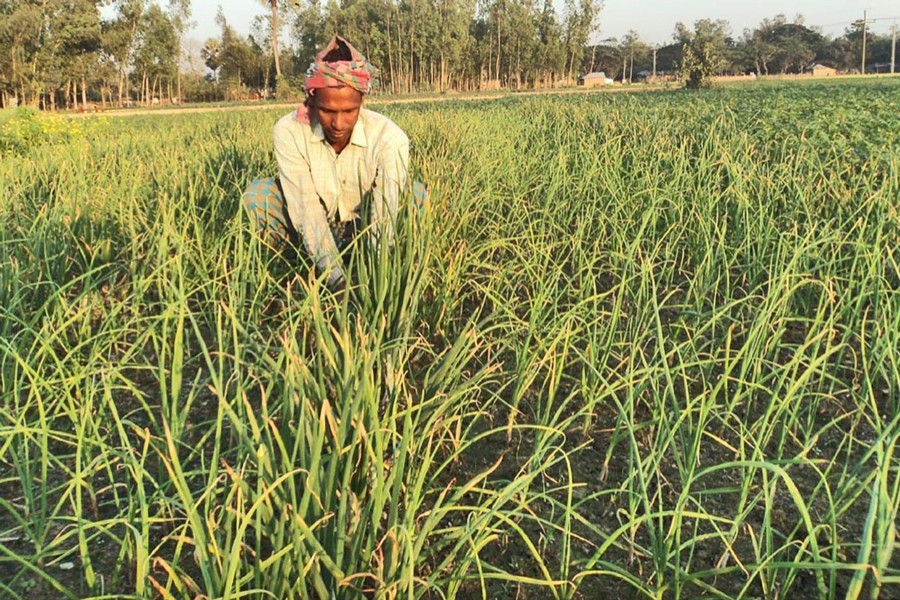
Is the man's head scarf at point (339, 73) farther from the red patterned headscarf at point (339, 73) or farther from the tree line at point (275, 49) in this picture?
the tree line at point (275, 49)

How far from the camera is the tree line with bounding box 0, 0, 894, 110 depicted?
103 feet

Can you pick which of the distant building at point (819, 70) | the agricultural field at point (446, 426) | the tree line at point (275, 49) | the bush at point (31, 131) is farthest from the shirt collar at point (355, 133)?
the distant building at point (819, 70)

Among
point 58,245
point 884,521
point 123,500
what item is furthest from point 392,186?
point 884,521

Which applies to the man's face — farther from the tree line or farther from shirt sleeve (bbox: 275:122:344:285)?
the tree line

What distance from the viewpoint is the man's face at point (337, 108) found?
6.41ft

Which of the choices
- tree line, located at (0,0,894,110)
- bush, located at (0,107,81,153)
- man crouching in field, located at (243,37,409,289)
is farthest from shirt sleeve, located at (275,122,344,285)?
tree line, located at (0,0,894,110)

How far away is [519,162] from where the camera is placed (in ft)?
10.6

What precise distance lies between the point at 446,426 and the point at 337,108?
52.2 inches

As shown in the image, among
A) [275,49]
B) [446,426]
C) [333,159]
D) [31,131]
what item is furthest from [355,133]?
[275,49]

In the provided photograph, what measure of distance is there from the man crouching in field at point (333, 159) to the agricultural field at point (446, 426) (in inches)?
7.7

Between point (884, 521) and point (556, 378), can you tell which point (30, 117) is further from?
point (884, 521)

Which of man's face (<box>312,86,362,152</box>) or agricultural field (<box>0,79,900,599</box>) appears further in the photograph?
man's face (<box>312,86,362,152</box>)

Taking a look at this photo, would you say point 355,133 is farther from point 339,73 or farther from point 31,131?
point 31,131

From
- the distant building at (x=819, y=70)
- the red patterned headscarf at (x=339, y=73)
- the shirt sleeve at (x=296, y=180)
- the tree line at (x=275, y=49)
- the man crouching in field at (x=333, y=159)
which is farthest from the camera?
the distant building at (x=819, y=70)
